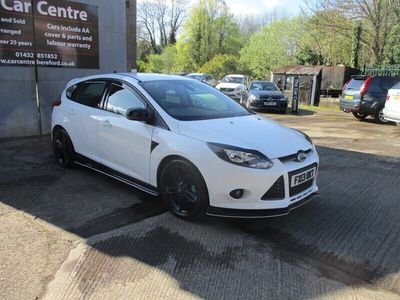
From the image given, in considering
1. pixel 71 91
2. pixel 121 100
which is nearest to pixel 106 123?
pixel 121 100

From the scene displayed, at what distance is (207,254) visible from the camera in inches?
151

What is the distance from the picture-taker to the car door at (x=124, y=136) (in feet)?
15.9

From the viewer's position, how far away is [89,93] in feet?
19.6

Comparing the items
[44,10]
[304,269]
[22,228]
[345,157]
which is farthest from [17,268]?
[44,10]

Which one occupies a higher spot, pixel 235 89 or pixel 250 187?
pixel 250 187

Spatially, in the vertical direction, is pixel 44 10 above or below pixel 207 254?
above

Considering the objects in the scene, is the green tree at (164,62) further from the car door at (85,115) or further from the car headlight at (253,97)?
the car door at (85,115)

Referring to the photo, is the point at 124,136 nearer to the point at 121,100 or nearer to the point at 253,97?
the point at 121,100

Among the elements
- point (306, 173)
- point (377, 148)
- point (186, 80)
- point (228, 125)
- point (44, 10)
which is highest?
point (44, 10)

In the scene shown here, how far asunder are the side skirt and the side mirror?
766mm

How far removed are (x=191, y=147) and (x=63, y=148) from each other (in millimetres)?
3062

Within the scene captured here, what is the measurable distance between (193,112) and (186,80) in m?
1.00

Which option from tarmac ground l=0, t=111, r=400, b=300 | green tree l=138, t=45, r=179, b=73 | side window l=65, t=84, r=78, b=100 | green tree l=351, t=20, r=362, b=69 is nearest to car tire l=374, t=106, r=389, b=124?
tarmac ground l=0, t=111, r=400, b=300

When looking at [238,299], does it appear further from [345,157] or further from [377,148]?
[377,148]
